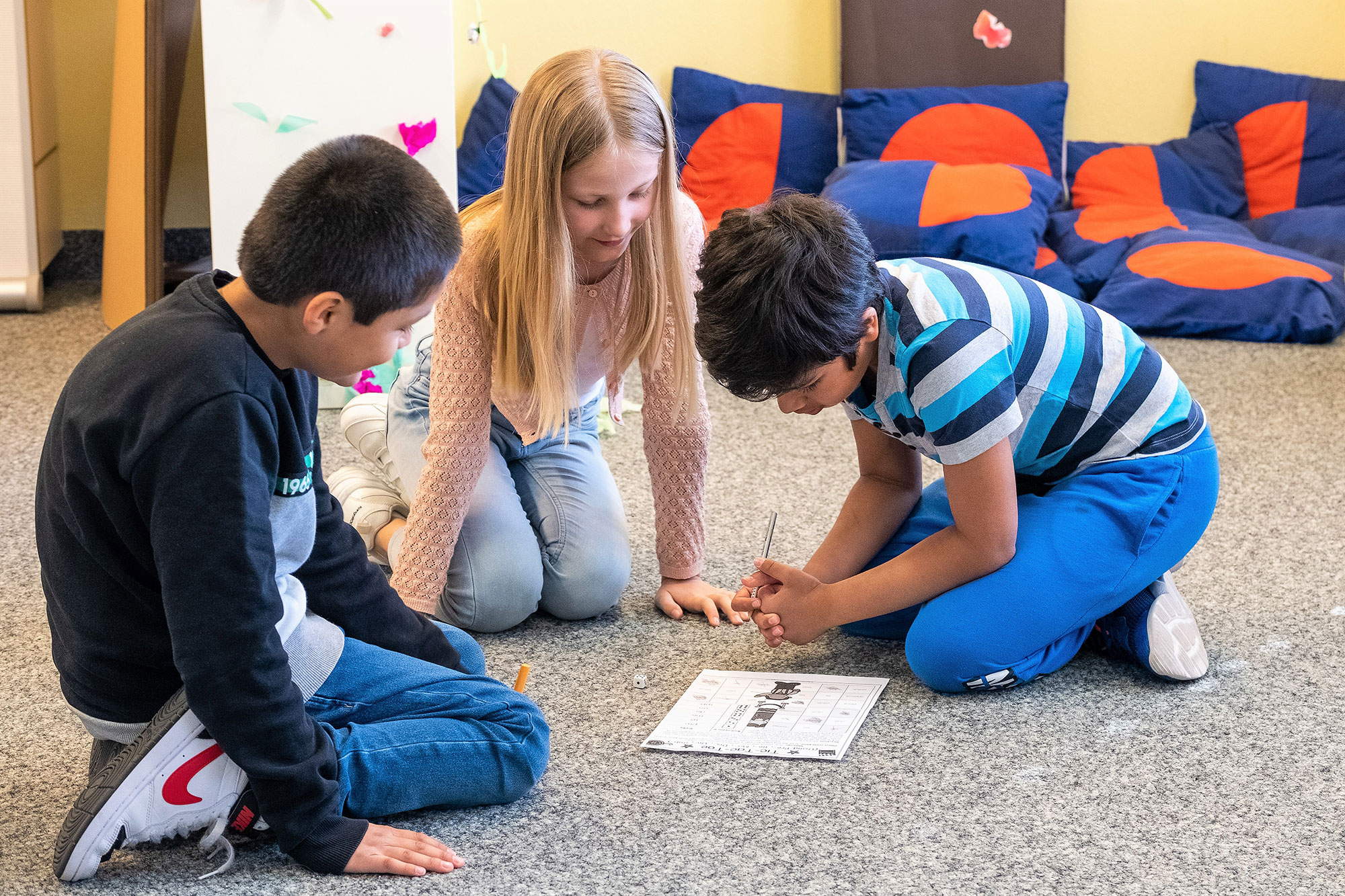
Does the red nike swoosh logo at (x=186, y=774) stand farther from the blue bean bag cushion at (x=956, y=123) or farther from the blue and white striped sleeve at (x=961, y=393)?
the blue bean bag cushion at (x=956, y=123)

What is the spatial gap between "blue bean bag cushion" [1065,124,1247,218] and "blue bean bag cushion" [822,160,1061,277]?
24cm

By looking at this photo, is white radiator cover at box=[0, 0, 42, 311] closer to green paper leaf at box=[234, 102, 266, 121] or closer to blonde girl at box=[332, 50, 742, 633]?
green paper leaf at box=[234, 102, 266, 121]

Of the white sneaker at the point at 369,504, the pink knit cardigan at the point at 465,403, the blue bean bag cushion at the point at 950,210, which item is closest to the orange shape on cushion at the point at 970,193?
the blue bean bag cushion at the point at 950,210

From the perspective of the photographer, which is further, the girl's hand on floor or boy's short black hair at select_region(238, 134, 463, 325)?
the girl's hand on floor

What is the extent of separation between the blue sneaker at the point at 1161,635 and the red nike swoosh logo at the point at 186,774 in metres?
Answer: 0.82

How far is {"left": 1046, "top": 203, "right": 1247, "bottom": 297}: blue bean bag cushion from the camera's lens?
246 centimetres

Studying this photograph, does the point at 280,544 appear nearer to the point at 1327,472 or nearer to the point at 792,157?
the point at 1327,472

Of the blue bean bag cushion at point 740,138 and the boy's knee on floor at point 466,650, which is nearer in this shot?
the boy's knee on floor at point 466,650

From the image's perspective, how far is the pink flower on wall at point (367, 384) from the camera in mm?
1959

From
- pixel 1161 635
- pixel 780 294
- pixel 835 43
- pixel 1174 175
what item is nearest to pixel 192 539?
pixel 780 294

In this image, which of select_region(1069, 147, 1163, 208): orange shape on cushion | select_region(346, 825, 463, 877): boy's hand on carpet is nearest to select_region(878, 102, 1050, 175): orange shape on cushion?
select_region(1069, 147, 1163, 208): orange shape on cushion

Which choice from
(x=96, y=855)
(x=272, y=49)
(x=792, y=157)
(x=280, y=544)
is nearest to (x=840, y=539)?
(x=280, y=544)

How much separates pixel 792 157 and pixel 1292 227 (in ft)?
3.37

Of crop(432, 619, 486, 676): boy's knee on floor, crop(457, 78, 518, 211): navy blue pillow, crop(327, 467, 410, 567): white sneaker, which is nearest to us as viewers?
crop(432, 619, 486, 676): boy's knee on floor
